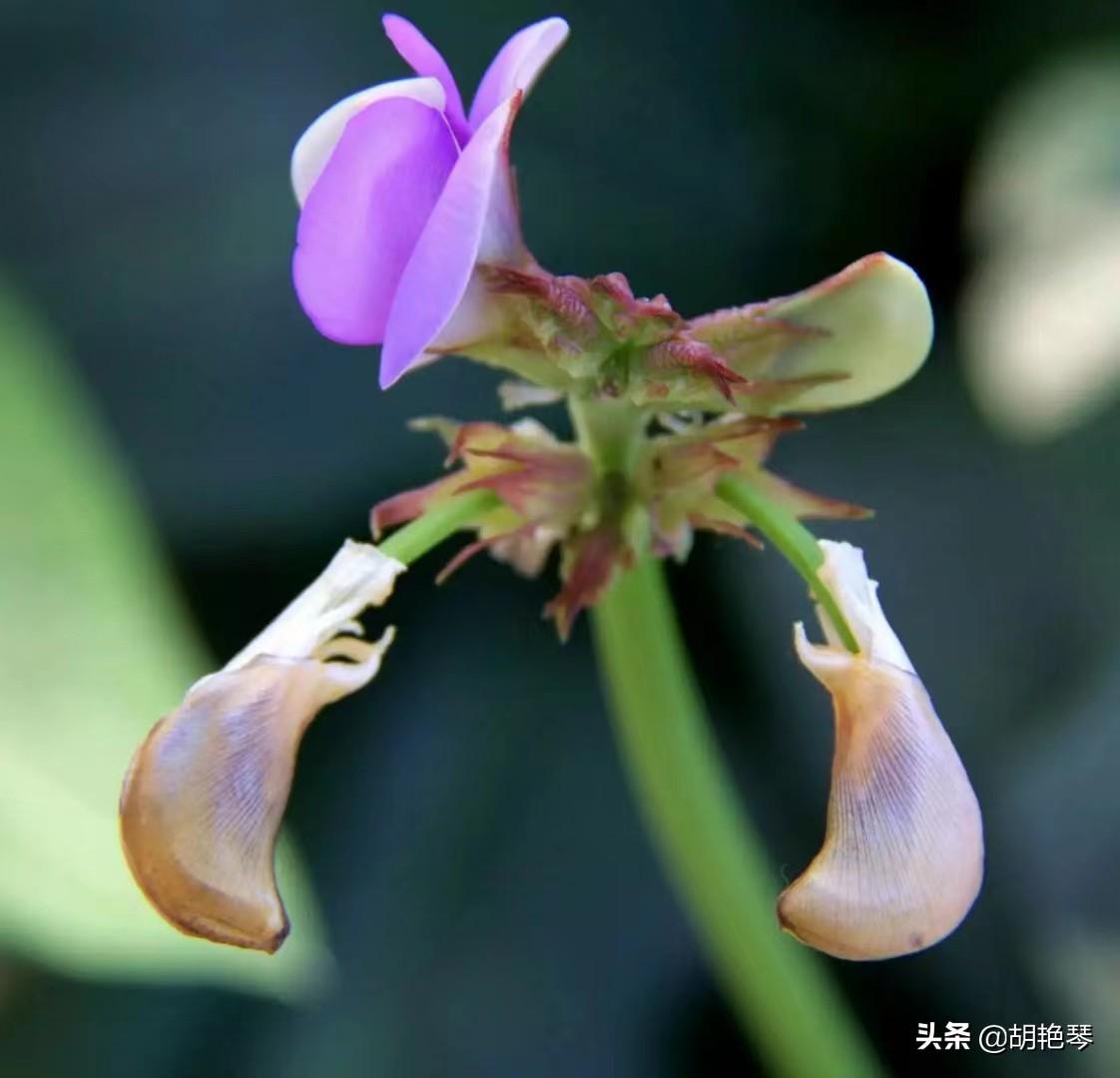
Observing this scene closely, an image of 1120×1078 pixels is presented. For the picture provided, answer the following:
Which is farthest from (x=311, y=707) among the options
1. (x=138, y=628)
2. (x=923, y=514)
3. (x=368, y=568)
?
(x=923, y=514)

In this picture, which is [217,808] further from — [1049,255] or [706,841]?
[1049,255]

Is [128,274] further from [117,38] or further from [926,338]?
[926,338]

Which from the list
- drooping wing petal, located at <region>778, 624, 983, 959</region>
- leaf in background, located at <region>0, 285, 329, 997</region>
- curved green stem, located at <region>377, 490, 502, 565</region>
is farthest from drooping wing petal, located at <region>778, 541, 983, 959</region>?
leaf in background, located at <region>0, 285, 329, 997</region>

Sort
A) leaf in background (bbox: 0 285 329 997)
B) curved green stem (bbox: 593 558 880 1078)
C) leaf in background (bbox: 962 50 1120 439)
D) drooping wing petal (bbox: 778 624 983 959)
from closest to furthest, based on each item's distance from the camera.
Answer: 1. drooping wing petal (bbox: 778 624 983 959)
2. curved green stem (bbox: 593 558 880 1078)
3. leaf in background (bbox: 0 285 329 997)
4. leaf in background (bbox: 962 50 1120 439)

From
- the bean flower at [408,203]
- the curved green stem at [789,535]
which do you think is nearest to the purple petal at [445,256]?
the bean flower at [408,203]

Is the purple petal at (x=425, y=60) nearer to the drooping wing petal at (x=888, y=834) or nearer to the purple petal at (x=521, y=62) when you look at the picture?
the purple petal at (x=521, y=62)

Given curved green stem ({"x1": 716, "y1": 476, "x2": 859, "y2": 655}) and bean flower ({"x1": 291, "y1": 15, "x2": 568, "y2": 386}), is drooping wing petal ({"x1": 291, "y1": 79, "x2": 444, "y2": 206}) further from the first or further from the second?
curved green stem ({"x1": 716, "y1": 476, "x2": 859, "y2": 655})

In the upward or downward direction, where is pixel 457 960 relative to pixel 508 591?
downward
